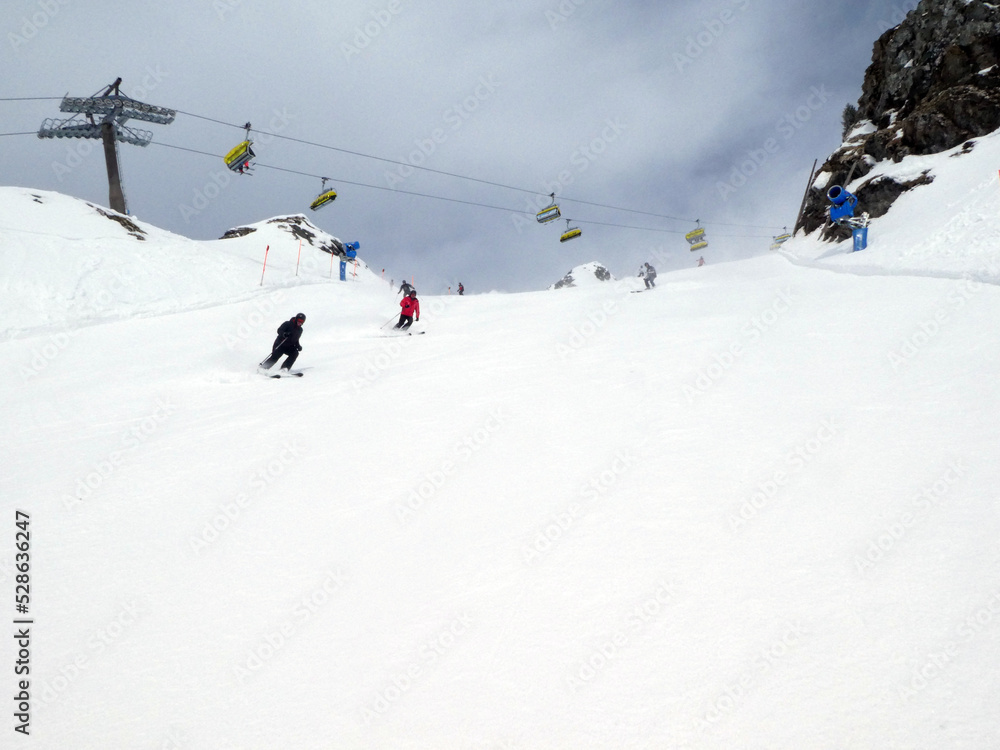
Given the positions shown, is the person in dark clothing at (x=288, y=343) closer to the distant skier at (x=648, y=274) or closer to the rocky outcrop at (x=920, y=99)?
the distant skier at (x=648, y=274)

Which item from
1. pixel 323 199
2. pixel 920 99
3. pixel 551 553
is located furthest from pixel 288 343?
pixel 920 99

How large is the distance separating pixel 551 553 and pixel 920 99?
3604 centimetres

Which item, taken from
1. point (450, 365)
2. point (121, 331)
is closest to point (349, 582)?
point (450, 365)

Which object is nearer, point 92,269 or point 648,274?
point 92,269

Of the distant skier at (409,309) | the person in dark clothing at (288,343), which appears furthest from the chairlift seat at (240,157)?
the person in dark clothing at (288,343)

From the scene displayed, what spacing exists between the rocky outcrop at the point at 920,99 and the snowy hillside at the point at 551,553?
20.0 metres

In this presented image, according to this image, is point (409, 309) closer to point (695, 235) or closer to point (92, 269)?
point (92, 269)

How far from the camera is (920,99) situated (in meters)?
27.2

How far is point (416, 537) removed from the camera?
13.2 ft

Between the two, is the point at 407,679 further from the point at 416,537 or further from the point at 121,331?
the point at 121,331

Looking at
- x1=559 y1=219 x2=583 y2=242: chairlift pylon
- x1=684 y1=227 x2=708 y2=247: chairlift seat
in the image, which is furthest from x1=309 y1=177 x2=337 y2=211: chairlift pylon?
x1=684 y1=227 x2=708 y2=247: chairlift seat

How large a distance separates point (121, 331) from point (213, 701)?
640 inches

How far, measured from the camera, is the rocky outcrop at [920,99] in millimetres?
22297

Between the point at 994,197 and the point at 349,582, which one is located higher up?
the point at 994,197
